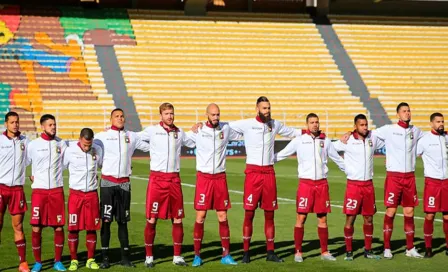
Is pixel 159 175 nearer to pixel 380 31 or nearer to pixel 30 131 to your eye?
pixel 30 131

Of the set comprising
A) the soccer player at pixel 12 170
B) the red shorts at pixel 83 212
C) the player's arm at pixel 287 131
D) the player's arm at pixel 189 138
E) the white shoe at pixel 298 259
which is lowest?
the white shoe at pixel 298 259

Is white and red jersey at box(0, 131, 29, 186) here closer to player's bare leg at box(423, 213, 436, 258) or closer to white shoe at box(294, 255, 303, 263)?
white shoe at box(294, 255, 303, 263)

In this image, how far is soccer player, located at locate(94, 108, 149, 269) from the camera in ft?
41.6

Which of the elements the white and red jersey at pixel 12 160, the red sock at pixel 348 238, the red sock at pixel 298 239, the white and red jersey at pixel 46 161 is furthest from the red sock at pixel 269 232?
the white and red jersey at pixel 12 160

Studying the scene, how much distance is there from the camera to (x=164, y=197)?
42.2ft

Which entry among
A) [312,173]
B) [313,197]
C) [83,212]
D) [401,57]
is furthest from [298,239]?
[401,57]

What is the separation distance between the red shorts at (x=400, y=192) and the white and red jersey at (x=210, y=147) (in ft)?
8.96

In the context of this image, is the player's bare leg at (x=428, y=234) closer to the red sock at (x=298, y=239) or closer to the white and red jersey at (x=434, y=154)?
the white and red jersey at (x=434, y=154)

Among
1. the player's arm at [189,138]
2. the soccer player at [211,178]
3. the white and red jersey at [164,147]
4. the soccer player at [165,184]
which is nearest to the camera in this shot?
the soccer player at [165,184]

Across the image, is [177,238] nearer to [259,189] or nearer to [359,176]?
[259,189]

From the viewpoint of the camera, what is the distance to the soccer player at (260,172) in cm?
1332

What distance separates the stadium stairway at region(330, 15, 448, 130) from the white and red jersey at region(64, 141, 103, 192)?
30084 millimetres

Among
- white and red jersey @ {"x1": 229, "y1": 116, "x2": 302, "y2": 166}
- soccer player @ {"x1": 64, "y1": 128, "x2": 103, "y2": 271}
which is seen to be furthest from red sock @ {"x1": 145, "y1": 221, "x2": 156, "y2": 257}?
white and red jersey @ {"x1": 229, "y1": 116, "x2": 302, "y2": 166}

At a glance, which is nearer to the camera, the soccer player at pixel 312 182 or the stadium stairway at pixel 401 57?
the soccer player at pixel 312 182
